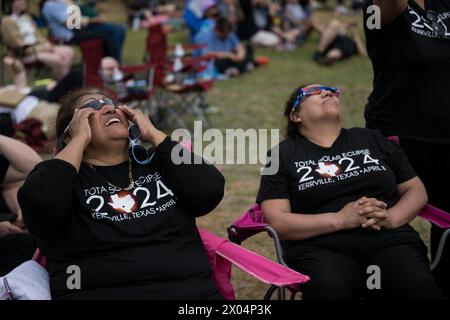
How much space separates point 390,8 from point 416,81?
1.31ft

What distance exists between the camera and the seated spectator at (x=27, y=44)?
31.2 feet

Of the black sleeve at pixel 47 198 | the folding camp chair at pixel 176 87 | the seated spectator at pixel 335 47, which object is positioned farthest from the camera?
the seated spectator at pixel 335 47

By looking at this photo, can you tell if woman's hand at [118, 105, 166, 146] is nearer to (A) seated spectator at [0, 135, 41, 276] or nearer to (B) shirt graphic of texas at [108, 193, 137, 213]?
(B) shirt graphic of texas at [108, 193, 137, 213]

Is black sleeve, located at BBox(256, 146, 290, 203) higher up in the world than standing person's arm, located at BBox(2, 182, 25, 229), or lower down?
higher up

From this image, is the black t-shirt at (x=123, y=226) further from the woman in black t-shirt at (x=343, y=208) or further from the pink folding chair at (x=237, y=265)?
the woman in black t-shirt at (x=343, y=208)

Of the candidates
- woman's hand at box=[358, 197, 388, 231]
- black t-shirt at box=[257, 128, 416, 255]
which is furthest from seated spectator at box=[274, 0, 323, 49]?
woman's hand at box=[358, 197, 388, 231]

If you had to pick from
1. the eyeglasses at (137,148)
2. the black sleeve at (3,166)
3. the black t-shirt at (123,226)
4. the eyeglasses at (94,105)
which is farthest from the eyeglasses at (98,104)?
the black sleeve at (3,166)

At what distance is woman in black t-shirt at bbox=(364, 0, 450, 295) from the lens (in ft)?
10.6

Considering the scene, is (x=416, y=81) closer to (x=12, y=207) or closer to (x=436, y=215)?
(x=436, y=215)

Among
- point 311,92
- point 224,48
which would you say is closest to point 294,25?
point 224,48

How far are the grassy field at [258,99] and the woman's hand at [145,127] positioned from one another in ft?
4.67

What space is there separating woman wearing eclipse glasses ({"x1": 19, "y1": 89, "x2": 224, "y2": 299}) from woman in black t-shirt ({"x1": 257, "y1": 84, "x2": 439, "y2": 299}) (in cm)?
41

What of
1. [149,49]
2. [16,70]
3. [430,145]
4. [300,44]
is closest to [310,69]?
[300,44]

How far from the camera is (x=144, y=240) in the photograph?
2.69 m
